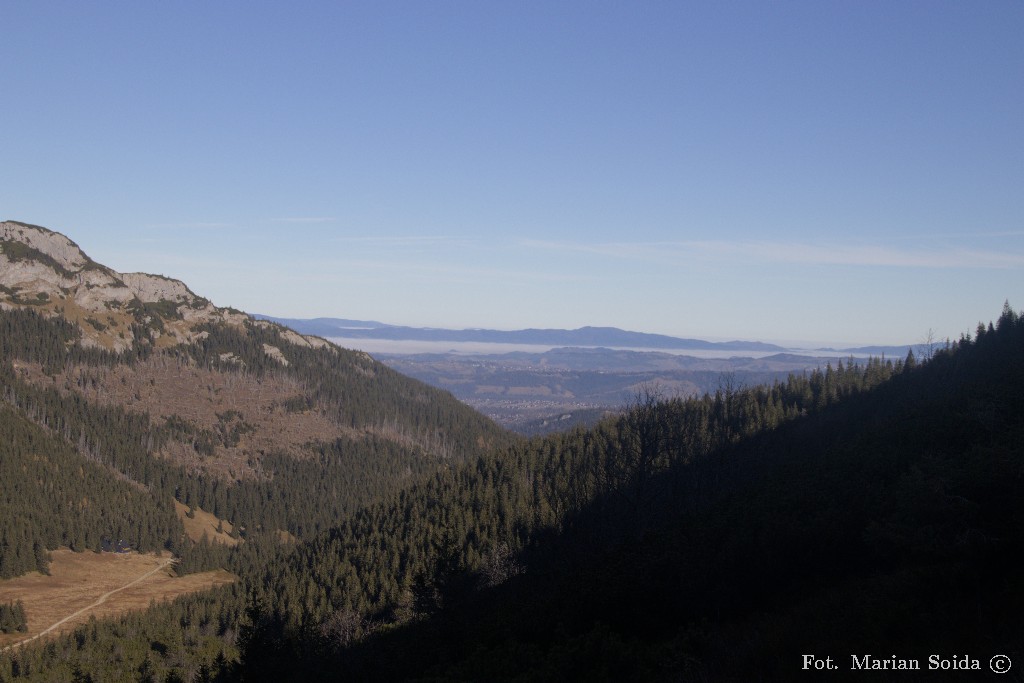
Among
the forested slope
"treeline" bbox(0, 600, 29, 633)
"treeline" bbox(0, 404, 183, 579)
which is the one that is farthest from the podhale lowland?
"treeline" bbox(0, 404, 183, 579)

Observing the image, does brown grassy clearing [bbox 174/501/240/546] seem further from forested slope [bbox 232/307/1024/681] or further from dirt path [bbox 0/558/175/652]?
forested slope [bbox 232/307/1024/681]

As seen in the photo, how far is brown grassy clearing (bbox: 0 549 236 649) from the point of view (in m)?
114

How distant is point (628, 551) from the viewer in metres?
61.8

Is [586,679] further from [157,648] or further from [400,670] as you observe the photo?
[157,648]

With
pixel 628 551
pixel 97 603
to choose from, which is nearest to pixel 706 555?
pixel 628 551

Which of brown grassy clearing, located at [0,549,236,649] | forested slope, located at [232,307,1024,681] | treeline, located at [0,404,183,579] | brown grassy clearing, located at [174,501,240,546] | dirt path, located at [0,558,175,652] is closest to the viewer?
forested slope, located at [232,307,1024,681]

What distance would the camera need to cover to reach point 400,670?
2120 inches

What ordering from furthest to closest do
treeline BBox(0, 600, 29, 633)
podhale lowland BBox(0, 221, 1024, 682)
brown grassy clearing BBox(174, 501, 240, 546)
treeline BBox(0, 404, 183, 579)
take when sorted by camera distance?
brown grassy clearing BBox(174, 501, 240, 546) < treeline BBox(0, 404, 183, 579) < treeline BBox(0, 600, 29, 633) < podhale lowland BBox(0, 221, 1024, 682)

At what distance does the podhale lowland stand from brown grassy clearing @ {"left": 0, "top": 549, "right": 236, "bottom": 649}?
2108 millimetres

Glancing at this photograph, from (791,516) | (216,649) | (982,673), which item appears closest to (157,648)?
(216,649)

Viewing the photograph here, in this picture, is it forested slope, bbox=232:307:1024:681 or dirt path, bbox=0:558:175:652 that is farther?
dirt path, bbox=0:558:175:652

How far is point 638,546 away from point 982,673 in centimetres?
4370

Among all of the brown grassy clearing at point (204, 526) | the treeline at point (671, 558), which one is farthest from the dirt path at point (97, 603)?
the brown grassy clearing at point (204, 526)

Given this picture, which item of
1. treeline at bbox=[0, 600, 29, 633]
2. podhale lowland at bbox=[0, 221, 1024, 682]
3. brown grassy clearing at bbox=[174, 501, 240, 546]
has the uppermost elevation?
podhale lowland at bbox=[0, 221, 1024, 682]
